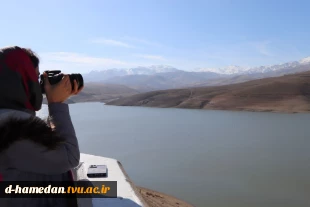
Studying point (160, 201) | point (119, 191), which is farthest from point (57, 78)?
point (160, 201)

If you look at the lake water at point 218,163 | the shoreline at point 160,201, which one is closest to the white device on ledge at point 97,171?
the lake water at point 218,163

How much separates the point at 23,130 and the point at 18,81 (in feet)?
0.70

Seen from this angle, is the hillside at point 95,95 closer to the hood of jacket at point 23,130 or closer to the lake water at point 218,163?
the lake water at point 218,163

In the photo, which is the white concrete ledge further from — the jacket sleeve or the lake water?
the lake water

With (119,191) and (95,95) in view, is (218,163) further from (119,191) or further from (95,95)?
(95,95)

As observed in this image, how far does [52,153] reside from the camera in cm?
117

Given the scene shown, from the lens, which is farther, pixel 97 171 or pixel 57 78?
pixel 97 171

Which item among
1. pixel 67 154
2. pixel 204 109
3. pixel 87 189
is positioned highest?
pixel 67 154

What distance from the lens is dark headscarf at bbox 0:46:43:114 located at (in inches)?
46.3

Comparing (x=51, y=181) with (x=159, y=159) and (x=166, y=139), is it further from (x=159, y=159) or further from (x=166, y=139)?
(x=166, y=139)

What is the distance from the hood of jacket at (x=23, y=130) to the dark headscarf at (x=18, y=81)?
57mm

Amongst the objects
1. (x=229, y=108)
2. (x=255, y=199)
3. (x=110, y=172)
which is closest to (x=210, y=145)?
(x=255, y=199)

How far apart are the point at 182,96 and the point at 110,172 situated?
69.9 meters

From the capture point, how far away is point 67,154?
1217 millimetres
